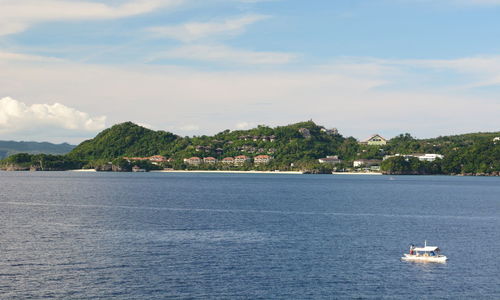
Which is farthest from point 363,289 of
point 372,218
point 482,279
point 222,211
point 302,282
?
point 222,211

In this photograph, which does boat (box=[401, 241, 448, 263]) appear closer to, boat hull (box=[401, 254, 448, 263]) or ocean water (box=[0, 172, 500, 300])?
boat hull (box=[401, 254, 448, 263])

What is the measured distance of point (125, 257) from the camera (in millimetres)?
64188

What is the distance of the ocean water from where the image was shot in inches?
2048

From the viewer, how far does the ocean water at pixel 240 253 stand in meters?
52.0

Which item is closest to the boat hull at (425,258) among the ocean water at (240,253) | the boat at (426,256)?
the boat at (426,256)

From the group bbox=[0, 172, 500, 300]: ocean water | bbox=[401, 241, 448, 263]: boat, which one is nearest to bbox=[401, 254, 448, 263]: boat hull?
bbox=[401, 241, 448, 263]: boat

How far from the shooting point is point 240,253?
220 feet

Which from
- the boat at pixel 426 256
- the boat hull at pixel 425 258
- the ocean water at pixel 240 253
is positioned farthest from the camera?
the boat at pixel 426 256

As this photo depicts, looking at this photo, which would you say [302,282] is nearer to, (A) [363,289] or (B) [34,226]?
(A) [363,289]

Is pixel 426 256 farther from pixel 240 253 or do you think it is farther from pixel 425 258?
pixel 240 253

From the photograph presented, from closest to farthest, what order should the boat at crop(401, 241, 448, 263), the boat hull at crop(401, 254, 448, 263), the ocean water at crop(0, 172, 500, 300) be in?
the ocean water at crop(0, 172, 500, 300) → the boat hull at crop(401, 254, 448, 263) → the boat at crop(401, 241, 448, 263)

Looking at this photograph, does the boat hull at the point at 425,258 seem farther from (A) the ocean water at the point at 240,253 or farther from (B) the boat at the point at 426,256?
(A) the ocean water at the point at 240,253

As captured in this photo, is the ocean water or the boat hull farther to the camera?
the boat hull

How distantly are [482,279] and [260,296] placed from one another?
23.8m
